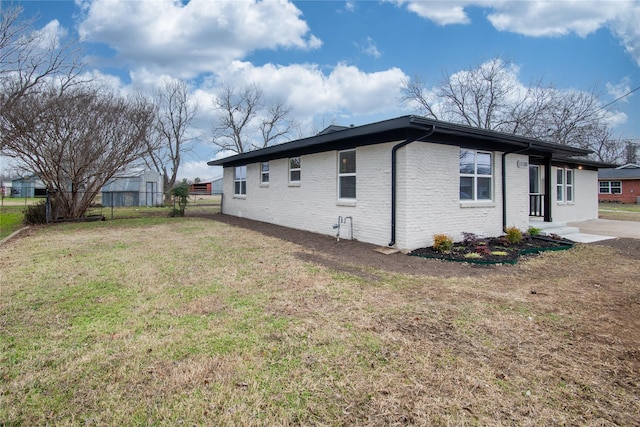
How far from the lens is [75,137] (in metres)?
13.1

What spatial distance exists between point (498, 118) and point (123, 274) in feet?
99.2

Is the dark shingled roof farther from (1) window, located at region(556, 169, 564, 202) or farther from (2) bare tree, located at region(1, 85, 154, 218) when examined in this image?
(2) bare tree, located at region(1, 85, 154, 218)

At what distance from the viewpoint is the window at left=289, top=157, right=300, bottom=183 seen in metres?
11.5

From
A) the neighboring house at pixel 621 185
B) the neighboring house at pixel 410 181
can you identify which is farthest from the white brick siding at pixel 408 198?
the neighboring house at pixel 621 185

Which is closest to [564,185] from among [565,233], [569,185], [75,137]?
[569,185]

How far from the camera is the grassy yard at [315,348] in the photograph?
2.17 metres

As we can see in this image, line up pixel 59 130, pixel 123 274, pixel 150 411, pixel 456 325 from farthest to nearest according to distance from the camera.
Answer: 1. pixel 59 130
2. pixel 123 274
3. pixel 456 325
4. pixel 150 411

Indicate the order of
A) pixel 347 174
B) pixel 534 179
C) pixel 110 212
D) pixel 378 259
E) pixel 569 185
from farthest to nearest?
pixel 110 212
pixel 569 185
pixel 534 179
pixel 347 174
pixel 378 259

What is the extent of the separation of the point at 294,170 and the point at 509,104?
77.4ft

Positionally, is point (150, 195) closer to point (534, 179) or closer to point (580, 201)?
point (534, 179)

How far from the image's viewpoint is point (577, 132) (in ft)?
86.0

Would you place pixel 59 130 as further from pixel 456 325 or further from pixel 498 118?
pixel 498 118

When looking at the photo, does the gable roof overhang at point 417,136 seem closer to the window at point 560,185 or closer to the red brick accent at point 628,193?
the window at point 560,185

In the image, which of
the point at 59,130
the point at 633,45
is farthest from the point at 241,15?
the point at 633,45
